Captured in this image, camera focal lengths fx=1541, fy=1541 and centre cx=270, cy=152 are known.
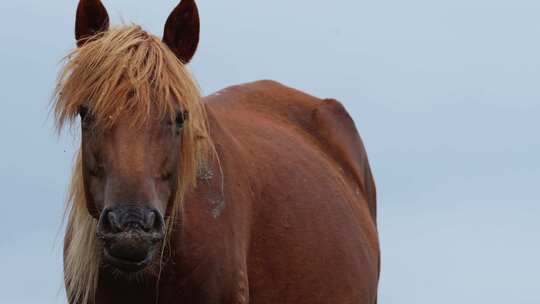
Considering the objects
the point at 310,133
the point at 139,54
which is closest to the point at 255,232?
the point at 139,54

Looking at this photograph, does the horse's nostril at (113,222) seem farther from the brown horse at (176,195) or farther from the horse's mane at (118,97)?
the horse's mane at (118,97)

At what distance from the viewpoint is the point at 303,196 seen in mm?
9648

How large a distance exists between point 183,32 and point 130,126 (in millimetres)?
913

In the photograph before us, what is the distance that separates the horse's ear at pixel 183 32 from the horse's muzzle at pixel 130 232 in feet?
4.09

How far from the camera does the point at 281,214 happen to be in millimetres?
9195

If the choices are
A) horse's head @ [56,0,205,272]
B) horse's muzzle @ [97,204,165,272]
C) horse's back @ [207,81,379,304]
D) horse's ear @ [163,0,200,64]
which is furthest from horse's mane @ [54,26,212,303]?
horse's back @ [207,81,379,304]

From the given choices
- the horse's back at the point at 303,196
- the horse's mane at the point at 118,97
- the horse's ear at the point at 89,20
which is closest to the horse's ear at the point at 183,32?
A: the horse's mane at the point at 118,97

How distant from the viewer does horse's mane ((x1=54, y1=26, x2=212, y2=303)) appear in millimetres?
7523

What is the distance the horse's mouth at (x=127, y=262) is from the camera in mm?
7223

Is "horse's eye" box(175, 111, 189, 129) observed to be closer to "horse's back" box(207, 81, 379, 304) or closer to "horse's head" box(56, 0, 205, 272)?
"horse's head" box(56, 0, 205, 272)

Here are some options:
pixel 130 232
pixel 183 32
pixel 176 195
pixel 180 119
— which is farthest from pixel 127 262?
pixel 183 32

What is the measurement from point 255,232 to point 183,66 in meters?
1.35

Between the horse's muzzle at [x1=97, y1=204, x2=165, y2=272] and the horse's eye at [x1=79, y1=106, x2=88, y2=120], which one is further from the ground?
the horse's eye at [x1=79, y1=106, x2=88, y2=120]

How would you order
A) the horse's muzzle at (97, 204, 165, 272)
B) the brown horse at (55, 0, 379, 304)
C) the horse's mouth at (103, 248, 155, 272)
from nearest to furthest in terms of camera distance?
the horse's muzzle at (97, 204, 165, 272) → the horse's mouth at (103, 248, 155, 272) → the brown horse at (55, 0, 379, 304)
